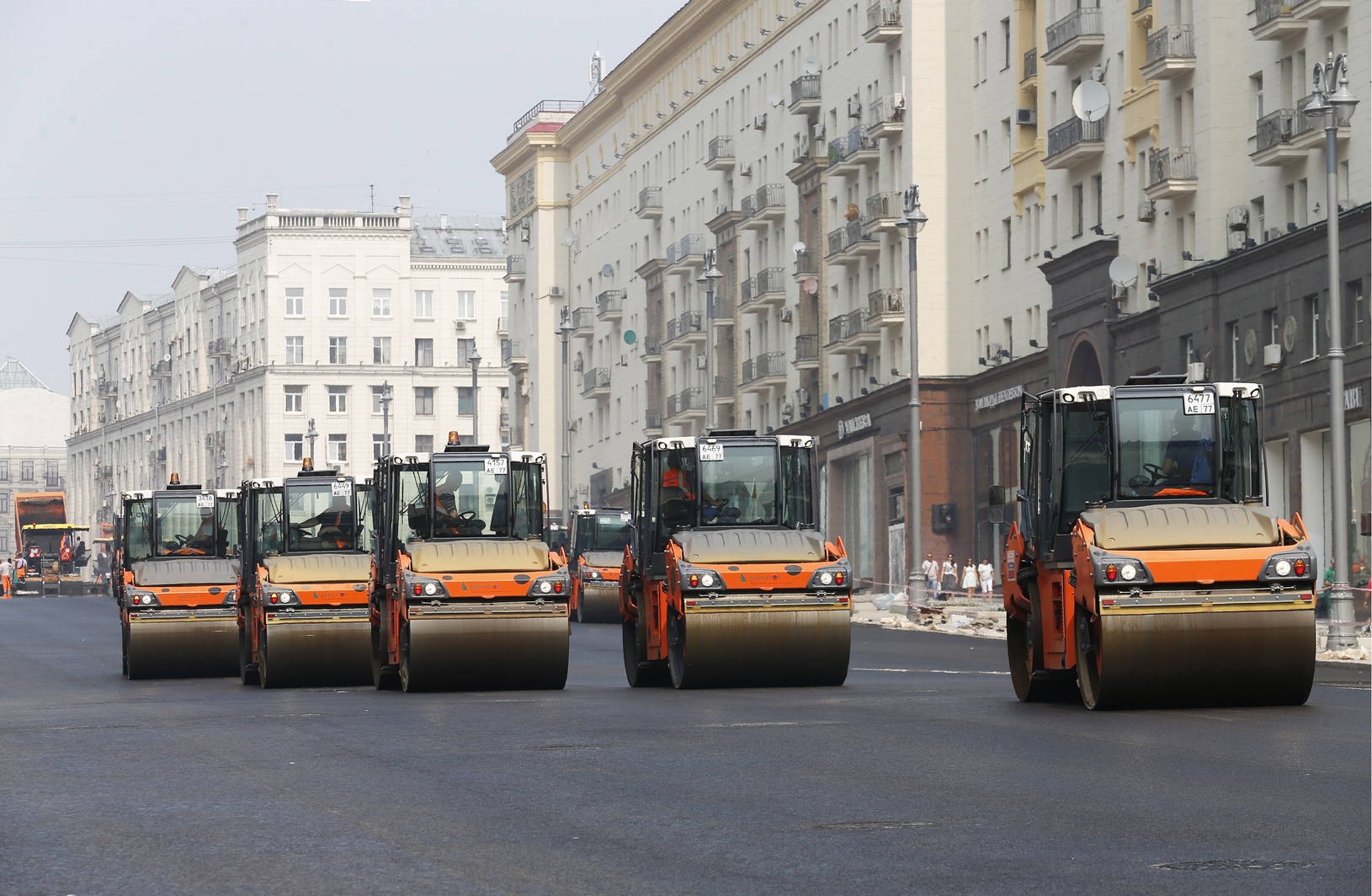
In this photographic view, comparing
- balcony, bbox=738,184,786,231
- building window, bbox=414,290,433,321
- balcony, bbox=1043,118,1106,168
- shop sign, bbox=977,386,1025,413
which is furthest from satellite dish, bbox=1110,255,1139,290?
building window, bbox=414,290,433,321

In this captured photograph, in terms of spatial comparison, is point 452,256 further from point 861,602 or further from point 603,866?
point 603,866

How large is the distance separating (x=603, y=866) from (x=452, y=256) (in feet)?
473

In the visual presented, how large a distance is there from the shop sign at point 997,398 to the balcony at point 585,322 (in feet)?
150

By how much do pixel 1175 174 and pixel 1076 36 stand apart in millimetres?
7227

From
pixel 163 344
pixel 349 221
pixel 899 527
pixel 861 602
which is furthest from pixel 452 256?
pixel 861 602

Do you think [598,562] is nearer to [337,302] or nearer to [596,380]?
[596,380]

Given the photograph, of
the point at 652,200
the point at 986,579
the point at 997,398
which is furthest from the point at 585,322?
the point at 986,579

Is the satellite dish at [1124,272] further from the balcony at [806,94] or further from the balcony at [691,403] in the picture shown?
the balcony at [691,403]

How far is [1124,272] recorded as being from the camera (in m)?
56.0

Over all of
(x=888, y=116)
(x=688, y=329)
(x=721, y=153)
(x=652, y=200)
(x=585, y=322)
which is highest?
(x=721, y=153)

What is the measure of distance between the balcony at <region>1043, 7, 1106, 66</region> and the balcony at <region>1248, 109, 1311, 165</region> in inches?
405

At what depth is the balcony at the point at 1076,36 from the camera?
58938 mm

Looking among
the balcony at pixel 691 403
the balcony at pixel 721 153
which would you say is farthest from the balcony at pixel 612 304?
the balcony at pixel 721 153

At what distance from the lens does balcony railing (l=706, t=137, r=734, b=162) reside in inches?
3573
